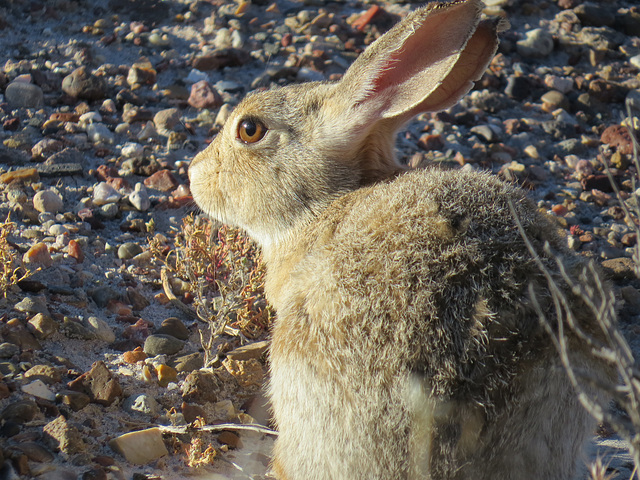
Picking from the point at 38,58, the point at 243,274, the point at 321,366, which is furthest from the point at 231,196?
the point at 38,58

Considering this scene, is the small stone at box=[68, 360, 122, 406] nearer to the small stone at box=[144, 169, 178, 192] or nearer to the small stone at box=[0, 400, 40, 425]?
the small stone at box=[0, 400, 40, 425]

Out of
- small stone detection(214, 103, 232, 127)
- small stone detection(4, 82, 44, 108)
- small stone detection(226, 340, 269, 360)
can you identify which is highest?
small stone detection(4, 82, 44, 108)

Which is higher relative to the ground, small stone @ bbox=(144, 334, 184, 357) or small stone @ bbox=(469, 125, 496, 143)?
small stone @ bbox=(144, 334, 184, 357)

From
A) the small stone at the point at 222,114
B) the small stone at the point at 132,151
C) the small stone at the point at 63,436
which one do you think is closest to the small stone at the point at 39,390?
the small stone at the point at 63,436

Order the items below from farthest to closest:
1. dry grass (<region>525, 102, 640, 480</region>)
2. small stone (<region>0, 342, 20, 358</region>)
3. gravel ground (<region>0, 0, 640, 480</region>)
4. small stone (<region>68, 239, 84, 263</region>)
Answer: small stone (<region>68, 239, 84, 263</region>) < small stone (<region>0, 342, 20, 358</region>) < gravel ground (<region>0, 0, 640, 480</region>) < dry grass (<region>525, 102, 640, 480</region>)

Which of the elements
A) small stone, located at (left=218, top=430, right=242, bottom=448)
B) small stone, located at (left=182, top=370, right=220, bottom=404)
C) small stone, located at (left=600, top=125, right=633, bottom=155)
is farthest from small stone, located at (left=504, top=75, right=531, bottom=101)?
small stone, located at (left=218, top=430, right=242, bottom=448)

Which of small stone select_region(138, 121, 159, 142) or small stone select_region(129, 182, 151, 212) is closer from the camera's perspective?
small stone select_region(129, 182, 151, 212)

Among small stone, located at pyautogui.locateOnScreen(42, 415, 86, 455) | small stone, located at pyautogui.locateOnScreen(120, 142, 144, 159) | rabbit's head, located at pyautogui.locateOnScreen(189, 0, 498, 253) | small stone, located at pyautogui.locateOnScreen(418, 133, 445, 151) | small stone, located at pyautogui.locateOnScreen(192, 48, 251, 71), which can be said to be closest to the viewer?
small stone, located at pyautogui.locateOnScreen(42, 415, 86, 455)
